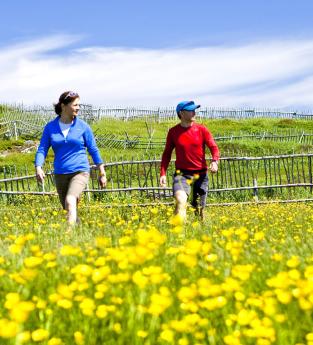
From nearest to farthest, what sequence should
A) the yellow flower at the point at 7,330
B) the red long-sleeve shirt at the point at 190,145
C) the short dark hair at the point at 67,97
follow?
the yellow flower at the point at 7,330 < the short dark hair at the point at 67,97 < the red long-sleeve shirt at the point at 190,145

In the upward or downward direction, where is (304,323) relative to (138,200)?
upward

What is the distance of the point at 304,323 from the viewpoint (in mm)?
2428

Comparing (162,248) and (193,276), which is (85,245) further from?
(193,276)

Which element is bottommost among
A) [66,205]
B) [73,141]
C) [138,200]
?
[138,200]

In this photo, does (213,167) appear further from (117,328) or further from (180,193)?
(117,328)

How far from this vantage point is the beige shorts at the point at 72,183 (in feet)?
22.6

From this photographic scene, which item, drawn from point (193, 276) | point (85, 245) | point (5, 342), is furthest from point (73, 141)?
point (5, 342)

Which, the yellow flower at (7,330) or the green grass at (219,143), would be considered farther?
the green grass at (219,143)

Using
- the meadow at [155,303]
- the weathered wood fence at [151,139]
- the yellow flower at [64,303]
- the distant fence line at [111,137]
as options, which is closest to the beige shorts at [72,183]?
the meadow at [155,303]

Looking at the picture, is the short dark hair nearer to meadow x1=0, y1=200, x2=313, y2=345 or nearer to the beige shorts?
the beige shorts

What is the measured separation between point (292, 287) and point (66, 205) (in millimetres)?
4488

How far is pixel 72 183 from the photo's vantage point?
6.90m

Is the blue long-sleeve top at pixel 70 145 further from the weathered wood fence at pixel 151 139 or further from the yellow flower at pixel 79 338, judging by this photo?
the weathered wood fence at pixel 151 139

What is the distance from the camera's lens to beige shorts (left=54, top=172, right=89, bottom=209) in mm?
6879
